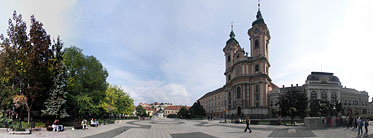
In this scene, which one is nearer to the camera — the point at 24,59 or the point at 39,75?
the point at 24,59

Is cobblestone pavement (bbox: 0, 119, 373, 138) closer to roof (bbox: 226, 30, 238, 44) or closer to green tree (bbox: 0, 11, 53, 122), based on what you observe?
green tree (bbox: 0, 11, 53, 122)

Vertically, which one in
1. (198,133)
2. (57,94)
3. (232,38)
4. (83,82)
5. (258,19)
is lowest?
(198,133)

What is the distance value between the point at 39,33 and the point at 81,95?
9667 mm

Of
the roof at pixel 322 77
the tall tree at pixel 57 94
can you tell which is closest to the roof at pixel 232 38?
the roof at pixel 322 77

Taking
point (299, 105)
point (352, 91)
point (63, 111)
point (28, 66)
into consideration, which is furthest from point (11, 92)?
point (352, 91)

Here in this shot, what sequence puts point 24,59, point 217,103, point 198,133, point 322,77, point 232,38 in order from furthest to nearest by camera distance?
point 217,103 < point 232,38 < point 322,77 < point 24,59 < point 198,133

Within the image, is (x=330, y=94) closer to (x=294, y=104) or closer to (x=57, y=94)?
(x=294, y=104)

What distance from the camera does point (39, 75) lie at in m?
24.0

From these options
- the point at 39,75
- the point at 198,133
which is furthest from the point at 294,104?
the point at 39,75

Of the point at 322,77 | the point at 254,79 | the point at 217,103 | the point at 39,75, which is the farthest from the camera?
the point at 217,103

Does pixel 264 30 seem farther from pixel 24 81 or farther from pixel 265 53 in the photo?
pixel 24 81

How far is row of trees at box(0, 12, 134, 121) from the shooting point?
22.1m

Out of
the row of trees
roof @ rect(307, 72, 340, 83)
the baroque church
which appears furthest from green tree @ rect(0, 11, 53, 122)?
roof @ rect(307, 72, 340, 83)

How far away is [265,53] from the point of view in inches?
2349
